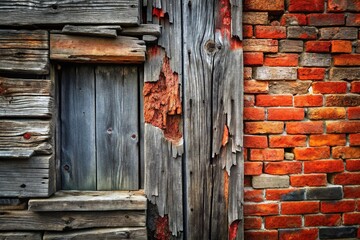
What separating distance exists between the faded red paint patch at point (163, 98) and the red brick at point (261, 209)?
606mm

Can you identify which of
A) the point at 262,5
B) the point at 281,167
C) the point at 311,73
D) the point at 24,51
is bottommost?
the point at 281,167

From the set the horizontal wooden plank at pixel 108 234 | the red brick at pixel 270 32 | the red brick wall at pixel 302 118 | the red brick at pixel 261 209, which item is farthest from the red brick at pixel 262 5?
the horizontal wooden plank at pixel 108 234

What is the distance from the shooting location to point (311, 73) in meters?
1.64

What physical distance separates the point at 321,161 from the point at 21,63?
1850mm

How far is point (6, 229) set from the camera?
5.08 feet

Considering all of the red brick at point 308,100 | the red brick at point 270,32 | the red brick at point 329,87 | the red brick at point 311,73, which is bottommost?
the red brick at point 308,100

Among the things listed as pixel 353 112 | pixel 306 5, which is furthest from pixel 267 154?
pixel 306 5

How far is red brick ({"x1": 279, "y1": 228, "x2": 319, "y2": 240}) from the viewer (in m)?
1.62

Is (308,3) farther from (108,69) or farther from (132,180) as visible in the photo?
(132,180)

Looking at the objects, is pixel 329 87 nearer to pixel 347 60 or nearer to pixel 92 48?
pixel 347 60

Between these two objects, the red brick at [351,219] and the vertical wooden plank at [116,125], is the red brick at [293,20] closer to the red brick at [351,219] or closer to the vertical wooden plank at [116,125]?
the vertical wooden plank at [116,125]

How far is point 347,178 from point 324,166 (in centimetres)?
17

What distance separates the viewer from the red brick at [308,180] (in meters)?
1.63

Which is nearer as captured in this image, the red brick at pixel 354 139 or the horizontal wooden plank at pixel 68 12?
the horizontal wooden plank at pixel 68 12
